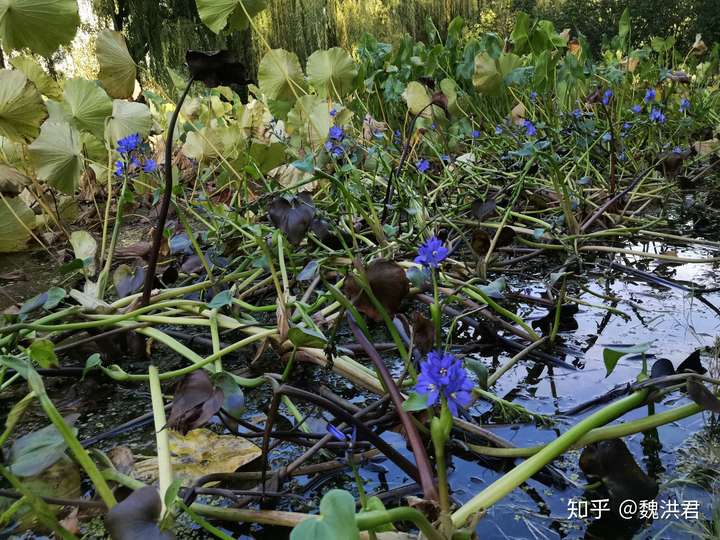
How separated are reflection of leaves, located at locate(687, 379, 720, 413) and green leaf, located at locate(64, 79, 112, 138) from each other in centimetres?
117

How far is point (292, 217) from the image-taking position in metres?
0.91

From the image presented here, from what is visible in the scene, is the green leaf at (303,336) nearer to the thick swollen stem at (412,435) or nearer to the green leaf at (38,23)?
the thick swollen stem at (412,435)

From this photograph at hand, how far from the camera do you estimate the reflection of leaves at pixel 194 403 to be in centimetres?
53

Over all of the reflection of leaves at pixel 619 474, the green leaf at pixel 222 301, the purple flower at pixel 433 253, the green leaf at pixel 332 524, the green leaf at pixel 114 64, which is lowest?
the reflection of leaves at pixel 619 474

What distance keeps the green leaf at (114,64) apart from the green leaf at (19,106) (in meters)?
0.13

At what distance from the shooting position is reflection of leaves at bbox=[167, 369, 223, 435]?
53 cm

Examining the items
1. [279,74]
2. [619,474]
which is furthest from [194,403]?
[279,74]

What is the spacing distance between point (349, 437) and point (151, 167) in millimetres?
753

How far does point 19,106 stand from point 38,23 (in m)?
0.18

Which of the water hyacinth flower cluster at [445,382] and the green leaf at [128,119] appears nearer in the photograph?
the water hyacinth flower cluster at [445,382]

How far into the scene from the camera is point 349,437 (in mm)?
609

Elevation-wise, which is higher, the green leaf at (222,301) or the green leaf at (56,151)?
the green leaf at (56,151)

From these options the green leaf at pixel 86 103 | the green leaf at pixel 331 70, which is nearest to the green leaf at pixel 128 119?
the green leaf at pixel 86 103

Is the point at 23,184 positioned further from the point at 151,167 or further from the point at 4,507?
the point at 4,507
